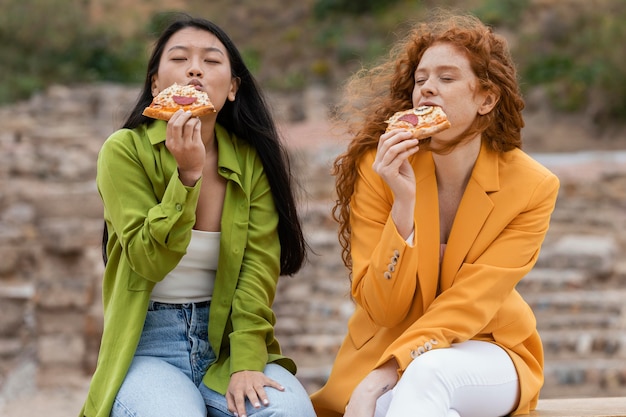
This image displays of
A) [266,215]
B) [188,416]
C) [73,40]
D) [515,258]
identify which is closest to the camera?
[188,416]

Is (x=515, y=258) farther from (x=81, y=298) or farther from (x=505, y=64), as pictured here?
(x=81, y=298)

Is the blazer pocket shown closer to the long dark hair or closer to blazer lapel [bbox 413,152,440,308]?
blazer lapel [bbox 413,152,440,308]

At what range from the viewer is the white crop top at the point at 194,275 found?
287cm

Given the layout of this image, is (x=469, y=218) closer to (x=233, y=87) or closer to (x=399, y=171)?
(x=399, y=171)

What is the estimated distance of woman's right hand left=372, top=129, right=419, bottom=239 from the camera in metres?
2.65

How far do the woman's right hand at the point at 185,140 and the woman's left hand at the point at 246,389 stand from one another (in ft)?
2.06

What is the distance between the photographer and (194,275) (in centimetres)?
290

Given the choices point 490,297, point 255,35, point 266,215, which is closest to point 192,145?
point 266,215

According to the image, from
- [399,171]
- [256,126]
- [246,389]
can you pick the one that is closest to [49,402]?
[256,126]

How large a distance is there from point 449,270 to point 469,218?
167 millimetres

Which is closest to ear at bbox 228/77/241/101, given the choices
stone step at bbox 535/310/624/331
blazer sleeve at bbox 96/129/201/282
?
blazer sleeve at bbox 96/129/201/282

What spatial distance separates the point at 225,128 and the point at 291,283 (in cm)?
678

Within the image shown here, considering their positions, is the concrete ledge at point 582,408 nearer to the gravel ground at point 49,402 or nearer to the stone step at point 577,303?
the gravel ground at point 49,402

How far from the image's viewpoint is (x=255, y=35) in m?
31.0
